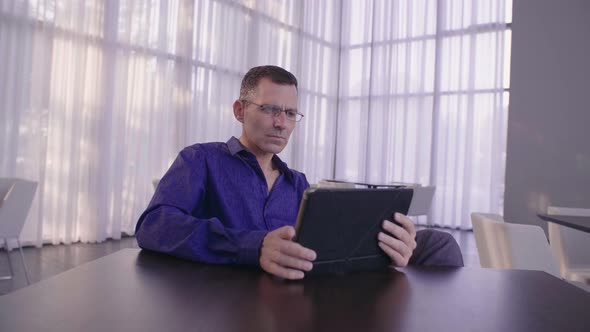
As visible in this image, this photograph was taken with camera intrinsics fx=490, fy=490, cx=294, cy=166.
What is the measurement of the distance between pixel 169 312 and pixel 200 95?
6427 millimetres

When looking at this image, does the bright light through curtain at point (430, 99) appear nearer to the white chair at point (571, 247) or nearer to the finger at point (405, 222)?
the white chair at point (571, 247)

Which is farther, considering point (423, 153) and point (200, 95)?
point (423, 153)

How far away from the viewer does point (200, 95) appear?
6.89 meters

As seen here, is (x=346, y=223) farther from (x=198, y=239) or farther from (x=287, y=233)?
(x=198, y=239)

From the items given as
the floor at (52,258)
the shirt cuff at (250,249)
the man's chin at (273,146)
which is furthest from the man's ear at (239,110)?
the floor at (52,258)

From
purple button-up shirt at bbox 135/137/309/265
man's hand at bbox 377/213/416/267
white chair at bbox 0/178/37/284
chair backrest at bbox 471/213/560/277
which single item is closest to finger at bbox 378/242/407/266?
man's hand at bbox 377/213/416/267

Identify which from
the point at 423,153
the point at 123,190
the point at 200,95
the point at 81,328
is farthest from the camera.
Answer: the point at 423,153

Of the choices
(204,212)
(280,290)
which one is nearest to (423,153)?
(204,212)

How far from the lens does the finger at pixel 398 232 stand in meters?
1.02

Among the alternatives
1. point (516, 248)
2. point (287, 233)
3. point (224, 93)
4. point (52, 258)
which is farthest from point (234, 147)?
point (224, 93)

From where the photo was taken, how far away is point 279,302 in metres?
0.76

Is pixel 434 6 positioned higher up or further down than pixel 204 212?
higher up

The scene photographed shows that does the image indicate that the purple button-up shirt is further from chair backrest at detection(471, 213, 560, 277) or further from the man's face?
chair backrest at detection(471, 213, 560, 277)

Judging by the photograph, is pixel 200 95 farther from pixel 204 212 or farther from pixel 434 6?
pixel 204 212
